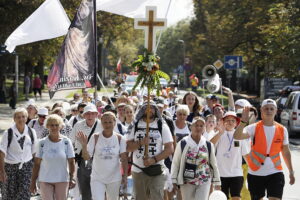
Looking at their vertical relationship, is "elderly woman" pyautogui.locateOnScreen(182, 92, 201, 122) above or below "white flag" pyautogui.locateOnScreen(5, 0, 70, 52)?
below

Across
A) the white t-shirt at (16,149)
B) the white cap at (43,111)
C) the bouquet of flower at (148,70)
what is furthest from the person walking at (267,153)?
the white cap at (43,111)

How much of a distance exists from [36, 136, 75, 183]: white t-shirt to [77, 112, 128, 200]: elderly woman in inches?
10.6

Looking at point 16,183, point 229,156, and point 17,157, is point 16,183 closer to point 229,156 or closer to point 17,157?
point 17,157

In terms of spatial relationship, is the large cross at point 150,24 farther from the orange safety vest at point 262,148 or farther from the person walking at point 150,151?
the orange safety vest at point 262,148

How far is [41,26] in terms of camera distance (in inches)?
476

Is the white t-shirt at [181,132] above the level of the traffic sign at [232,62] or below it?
below

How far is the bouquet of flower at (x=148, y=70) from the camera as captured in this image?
8.37 meters

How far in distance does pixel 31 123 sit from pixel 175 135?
2.85 m

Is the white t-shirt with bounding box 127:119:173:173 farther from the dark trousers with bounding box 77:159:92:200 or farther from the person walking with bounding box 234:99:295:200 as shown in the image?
the dark trousers with bounding box 77:159:92:200

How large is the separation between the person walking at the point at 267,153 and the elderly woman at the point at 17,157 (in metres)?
2.90

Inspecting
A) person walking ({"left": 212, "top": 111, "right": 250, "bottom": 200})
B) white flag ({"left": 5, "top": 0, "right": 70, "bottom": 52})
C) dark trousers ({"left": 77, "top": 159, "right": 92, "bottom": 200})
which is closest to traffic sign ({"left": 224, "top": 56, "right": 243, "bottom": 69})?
white flag ({"left": 5, "top": 0, "right": 70, "bottom": 52})

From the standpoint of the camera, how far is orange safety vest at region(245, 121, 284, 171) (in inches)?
328

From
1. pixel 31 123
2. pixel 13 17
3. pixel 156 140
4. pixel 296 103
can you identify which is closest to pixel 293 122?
pixel 296 103

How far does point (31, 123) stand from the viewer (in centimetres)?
1110
